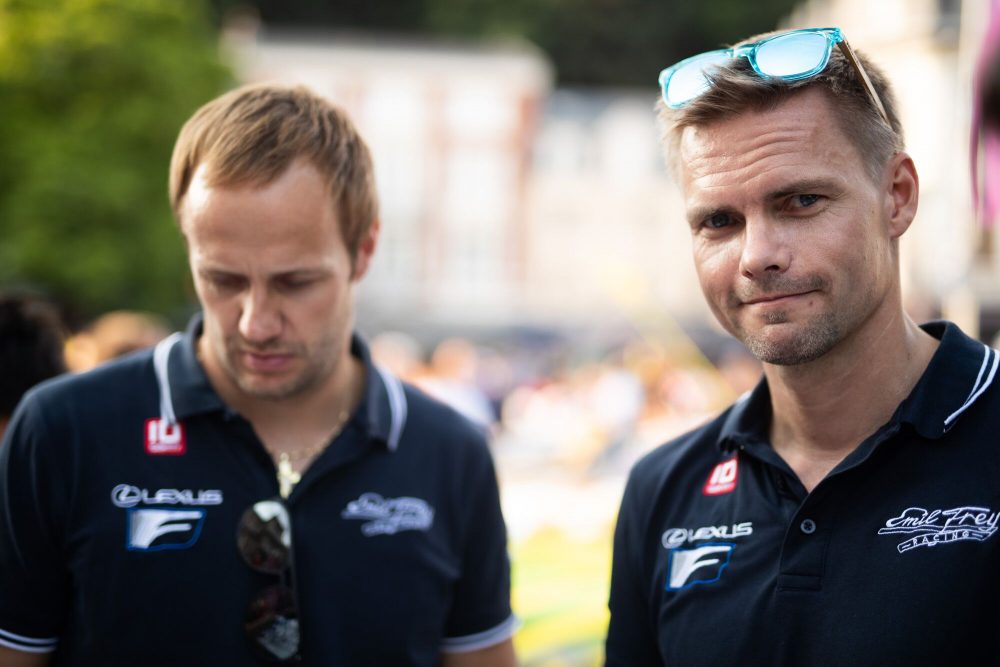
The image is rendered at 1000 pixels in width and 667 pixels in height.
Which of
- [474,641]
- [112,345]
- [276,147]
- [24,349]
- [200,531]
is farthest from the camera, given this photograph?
[112,345]

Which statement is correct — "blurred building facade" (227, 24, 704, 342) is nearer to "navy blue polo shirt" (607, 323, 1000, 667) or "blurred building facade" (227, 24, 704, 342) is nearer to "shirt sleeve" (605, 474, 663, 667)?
"shirt sleeve" (605, 474, 663, 667)

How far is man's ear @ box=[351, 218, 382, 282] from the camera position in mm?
2920

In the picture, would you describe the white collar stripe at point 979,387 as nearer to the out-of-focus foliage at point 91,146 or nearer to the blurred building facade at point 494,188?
the out-of-focus foliage at point 91,146

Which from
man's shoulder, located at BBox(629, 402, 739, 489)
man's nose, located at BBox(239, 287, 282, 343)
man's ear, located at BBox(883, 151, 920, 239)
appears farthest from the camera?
man's nose, located at BBox(239, 287, 282, 343)

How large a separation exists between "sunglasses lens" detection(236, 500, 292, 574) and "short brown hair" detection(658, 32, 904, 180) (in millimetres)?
1319

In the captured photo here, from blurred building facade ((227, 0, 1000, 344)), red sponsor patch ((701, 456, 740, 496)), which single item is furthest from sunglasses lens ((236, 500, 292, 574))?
blurred building facade ((227, 0, 1000, 344))

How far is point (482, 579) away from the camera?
9.37 ft

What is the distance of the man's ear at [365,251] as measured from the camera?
2.92 m

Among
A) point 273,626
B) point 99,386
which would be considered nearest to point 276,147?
point 99,386

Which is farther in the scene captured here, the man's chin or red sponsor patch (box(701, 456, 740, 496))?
the man's chin

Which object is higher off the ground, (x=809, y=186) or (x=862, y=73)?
(x=862, y=73)

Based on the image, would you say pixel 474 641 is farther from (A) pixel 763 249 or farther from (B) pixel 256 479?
(A) pixel 763 249

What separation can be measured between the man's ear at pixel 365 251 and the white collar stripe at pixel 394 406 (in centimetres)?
27

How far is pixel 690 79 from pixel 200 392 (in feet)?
4.50
